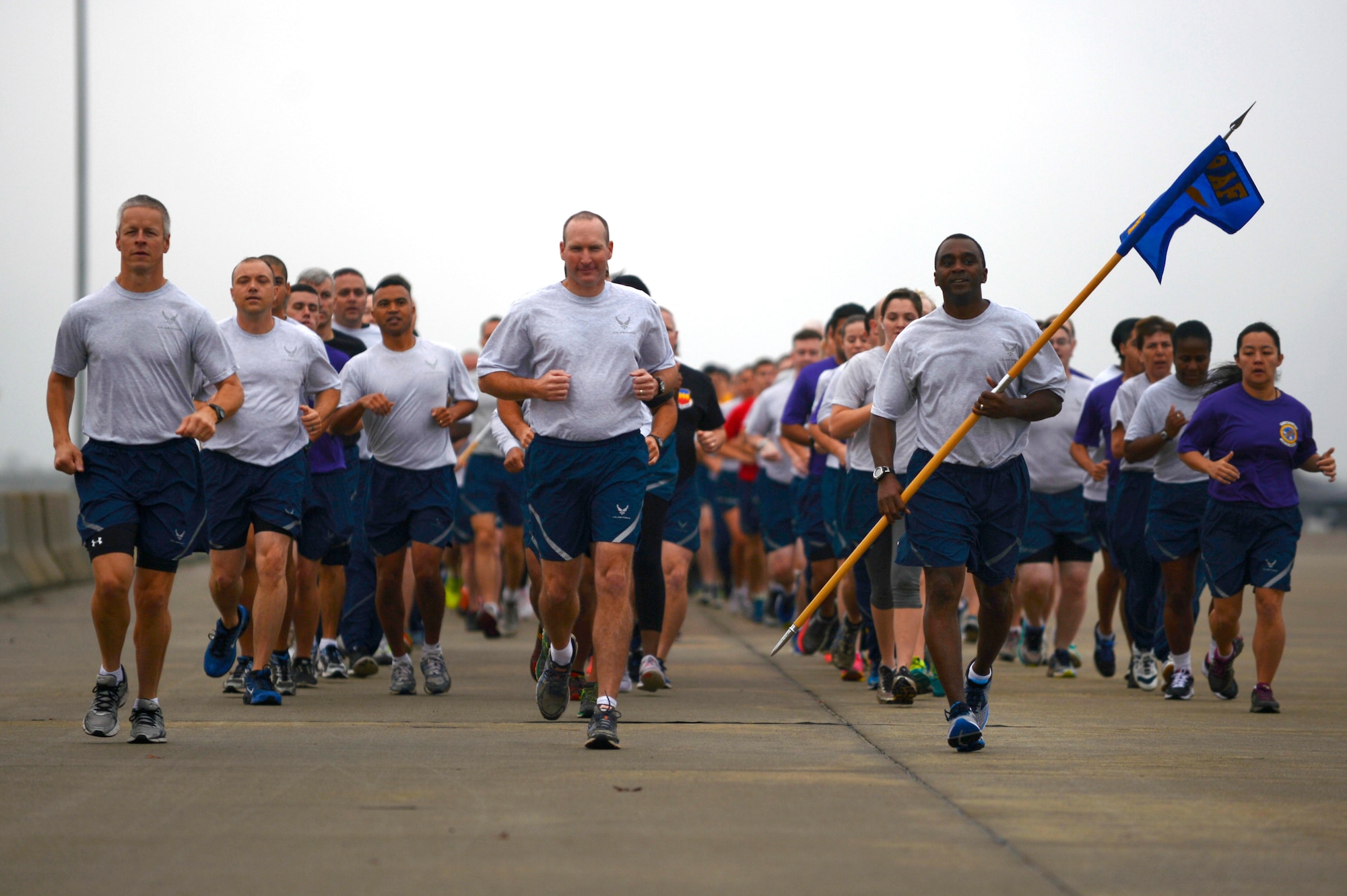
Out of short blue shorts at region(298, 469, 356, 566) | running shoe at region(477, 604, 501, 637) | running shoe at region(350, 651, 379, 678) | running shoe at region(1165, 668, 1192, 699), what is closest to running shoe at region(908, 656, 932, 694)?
running shoe at region(1165, 668, 1192, 699)

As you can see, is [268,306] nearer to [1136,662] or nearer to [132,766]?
[132,766]

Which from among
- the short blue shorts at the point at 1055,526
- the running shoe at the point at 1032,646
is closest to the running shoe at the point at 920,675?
the short blue shorts at the point at 1055,526

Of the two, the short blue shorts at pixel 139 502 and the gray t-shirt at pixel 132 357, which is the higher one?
the gray t-shirt at pixel 132 357

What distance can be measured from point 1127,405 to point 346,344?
4.79m

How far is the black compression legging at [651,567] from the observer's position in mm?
9656

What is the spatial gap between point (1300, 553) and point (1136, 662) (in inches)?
990

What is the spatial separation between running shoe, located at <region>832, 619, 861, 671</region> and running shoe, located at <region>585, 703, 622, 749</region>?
13.4ft

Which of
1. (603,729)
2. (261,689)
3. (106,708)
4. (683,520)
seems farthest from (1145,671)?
(106,708)

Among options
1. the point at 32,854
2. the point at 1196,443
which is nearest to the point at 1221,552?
the point at 1196,443

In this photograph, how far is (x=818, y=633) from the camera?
41.2 feet

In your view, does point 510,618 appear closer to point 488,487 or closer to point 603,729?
point 488,487

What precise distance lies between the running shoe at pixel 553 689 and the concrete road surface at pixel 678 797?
0.37 ft

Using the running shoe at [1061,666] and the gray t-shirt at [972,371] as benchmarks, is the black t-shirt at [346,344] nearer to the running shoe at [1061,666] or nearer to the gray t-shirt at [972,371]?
the running shoe at [1061,666]

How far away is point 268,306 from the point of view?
30.9 feet
